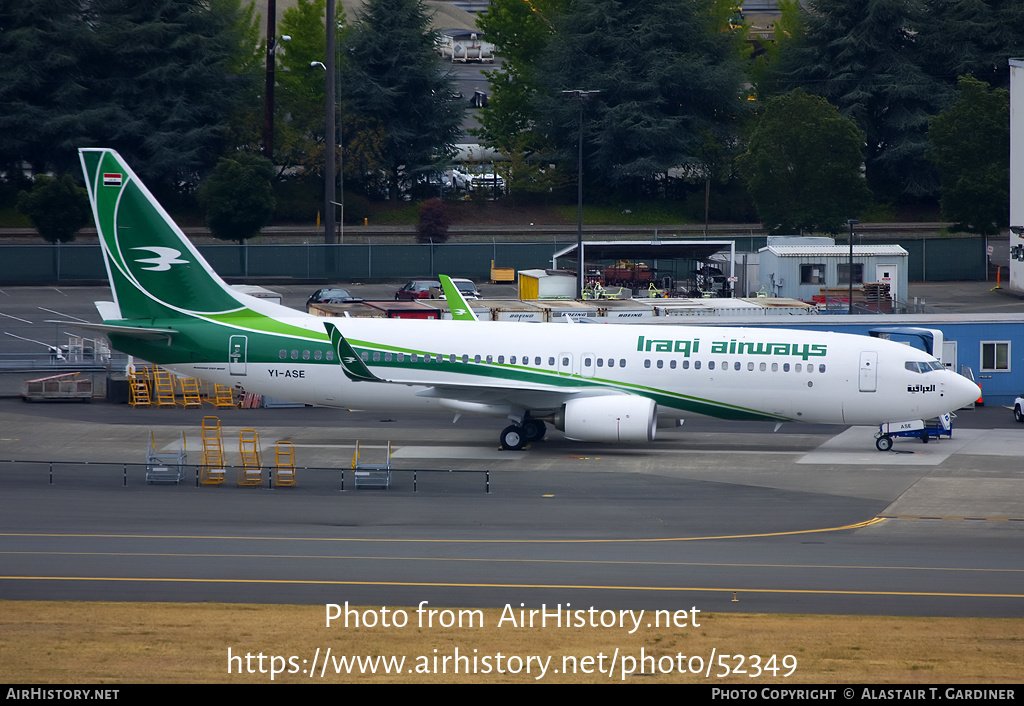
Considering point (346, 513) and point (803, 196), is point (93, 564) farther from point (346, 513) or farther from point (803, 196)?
point (803, 196)

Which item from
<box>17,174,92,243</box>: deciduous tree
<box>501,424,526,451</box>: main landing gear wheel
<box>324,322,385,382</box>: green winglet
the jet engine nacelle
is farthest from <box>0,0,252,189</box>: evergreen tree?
the jet engine nacelle

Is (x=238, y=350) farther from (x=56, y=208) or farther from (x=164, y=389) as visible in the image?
(x=56, y=208)

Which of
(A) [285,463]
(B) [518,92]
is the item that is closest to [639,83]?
(B) [518,92]

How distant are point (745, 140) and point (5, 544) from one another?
90814mm

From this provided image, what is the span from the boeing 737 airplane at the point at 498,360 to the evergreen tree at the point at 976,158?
184 ft

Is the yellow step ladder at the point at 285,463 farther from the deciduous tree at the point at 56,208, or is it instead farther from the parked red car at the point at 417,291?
the deciduous tree at the point at 56,208

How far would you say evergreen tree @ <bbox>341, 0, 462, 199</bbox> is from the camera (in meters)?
104

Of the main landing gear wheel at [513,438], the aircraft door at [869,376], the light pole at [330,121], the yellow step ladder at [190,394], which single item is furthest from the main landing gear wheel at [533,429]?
the light pole at [330,121]

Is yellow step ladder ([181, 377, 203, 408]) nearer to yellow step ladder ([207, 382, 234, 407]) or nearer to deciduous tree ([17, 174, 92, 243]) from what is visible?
yellow step ladder ([207, 382, 234, 407])

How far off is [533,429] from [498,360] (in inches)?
96.6

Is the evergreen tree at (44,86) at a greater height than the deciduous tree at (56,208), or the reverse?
the evergreen tree at (44,86)

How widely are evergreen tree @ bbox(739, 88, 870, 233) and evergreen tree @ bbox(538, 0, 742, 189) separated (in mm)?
14490

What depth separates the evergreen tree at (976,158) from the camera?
86.4 m
